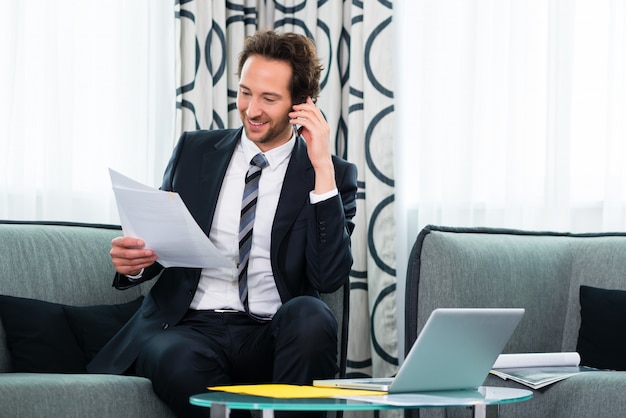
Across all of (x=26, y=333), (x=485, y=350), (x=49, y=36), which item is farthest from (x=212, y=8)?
(x=485, y=350)

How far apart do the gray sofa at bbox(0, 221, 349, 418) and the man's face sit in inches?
18.6

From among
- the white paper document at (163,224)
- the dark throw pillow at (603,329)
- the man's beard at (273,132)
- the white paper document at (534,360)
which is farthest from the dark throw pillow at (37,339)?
the dark throw pillow at (603,329)

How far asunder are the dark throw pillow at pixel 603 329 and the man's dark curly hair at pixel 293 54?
3.35 feet

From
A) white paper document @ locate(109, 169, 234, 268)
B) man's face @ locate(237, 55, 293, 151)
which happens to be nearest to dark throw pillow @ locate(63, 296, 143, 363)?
white paper document @ locate(109, 169, 234, 268)

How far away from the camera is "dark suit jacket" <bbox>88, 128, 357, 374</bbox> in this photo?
2205 mm

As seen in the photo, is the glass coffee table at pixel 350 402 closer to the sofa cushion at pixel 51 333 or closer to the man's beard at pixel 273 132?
the sofa cushion at pixel 51 333

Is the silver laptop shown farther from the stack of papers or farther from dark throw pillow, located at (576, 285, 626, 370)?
dark throw pillow, located at (576, 285, 626, 370)

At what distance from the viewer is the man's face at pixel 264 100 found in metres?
2.33

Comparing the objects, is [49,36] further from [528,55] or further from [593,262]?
[593,262]

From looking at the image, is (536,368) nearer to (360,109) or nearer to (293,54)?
(293,54)

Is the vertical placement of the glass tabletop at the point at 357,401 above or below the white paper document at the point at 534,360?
above

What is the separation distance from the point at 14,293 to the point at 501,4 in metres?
1.99

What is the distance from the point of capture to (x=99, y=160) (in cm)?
312

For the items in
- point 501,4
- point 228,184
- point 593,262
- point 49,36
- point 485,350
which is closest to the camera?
point 485,350
